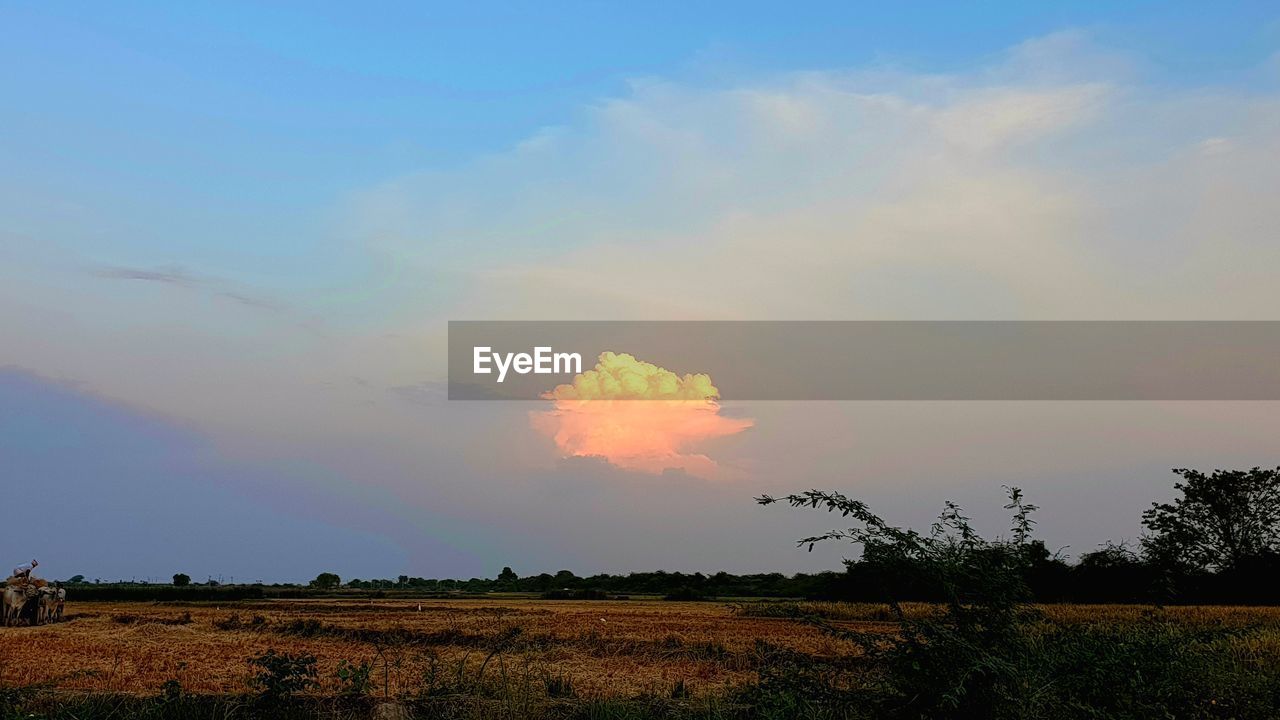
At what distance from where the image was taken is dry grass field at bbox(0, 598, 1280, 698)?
1625cm

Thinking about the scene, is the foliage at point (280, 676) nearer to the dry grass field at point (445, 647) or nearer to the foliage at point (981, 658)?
the dry grass field at point (445, 647)

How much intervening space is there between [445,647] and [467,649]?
2.92 m

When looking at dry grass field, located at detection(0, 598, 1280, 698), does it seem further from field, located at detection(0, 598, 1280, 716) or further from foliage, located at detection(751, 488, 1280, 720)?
foliage, located at detection(751, 488, 1280, 720)

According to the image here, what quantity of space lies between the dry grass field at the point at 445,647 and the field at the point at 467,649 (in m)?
0.06

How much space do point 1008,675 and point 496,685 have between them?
15.4 feet

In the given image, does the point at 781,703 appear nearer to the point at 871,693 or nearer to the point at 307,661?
the point at 871,693

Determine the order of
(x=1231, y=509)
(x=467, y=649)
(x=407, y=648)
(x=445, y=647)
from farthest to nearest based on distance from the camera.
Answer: (x=1231, y=509), (x=407, y=648), (x=445, y=647), (x=467, y=649)

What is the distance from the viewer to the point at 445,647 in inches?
1097

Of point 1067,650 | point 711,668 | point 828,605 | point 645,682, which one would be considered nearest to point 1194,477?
point 828,605

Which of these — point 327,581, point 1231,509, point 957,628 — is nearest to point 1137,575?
point 957,628

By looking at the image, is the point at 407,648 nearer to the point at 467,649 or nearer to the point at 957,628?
the point at 467,649

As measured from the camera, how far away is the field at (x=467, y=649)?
11477 millimetres

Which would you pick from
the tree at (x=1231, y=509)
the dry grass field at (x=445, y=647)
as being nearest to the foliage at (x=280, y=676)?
the dry grass field at (x=445, y=647)

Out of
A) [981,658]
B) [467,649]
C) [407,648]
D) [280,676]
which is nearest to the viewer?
[981,658]
